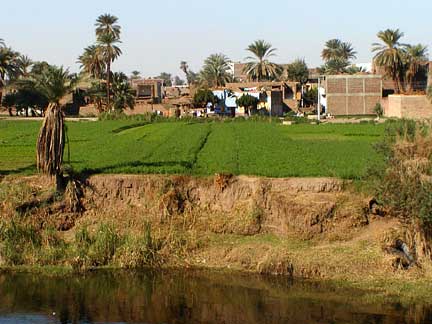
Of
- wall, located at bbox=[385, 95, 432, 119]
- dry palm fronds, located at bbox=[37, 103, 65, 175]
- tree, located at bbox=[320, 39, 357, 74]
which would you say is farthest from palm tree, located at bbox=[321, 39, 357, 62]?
dry palm fronds, located at bbox=[37, 103, 65, 175]

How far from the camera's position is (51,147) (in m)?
21.0

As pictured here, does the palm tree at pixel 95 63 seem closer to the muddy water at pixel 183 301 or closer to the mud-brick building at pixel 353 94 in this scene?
the mud-brick building at pixel 353 94

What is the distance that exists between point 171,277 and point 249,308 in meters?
2.86

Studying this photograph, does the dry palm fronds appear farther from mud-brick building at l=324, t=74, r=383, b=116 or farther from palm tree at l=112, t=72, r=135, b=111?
palm tree at l=112, t=72, r=135, b=111

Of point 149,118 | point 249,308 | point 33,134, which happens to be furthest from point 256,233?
point 149,118

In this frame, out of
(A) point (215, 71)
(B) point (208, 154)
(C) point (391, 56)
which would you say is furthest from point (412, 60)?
→ (B) point (208, 154)

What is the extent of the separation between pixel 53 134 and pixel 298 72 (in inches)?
3405

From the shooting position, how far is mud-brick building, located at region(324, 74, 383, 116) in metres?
77.0

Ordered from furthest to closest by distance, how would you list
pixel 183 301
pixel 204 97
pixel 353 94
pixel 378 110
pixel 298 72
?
pixel 298 72 < pixel 204 97 < pixel 353 94 < pixel 378 110 < pixel 183 301

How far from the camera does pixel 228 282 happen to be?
677 inches

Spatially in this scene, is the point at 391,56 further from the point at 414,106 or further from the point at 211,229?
the point at 211,229

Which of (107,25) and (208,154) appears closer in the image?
(208,154)

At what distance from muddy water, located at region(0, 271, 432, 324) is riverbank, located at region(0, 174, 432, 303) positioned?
748 mm

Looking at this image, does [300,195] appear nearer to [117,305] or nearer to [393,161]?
[393,161]
